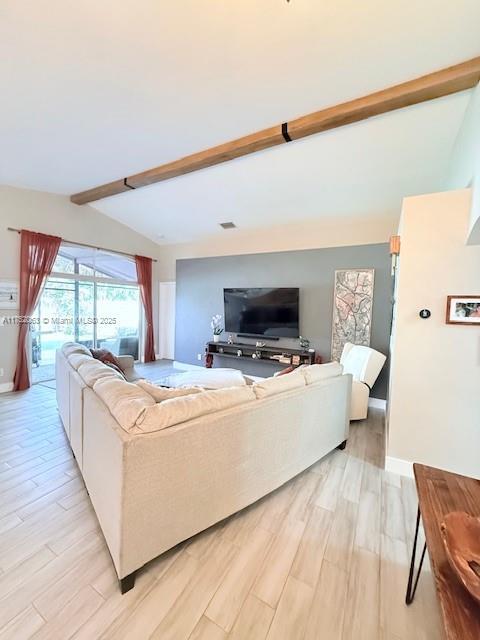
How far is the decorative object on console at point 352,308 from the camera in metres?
4.55

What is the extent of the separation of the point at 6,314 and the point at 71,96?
3530 millimetres

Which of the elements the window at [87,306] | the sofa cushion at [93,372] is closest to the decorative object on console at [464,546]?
the sofa cushion at [93,372]

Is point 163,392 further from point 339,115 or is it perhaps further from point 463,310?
point 339,115

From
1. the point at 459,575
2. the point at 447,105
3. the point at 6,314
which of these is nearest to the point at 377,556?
the point at 459,575

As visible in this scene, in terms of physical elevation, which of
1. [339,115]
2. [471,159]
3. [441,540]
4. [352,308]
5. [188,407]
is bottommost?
[441,540]

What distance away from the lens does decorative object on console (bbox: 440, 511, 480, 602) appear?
34.3 inches

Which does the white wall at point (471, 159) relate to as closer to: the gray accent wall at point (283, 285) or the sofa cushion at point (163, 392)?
the gray accent wall at point (283, 285)

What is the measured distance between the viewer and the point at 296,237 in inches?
206

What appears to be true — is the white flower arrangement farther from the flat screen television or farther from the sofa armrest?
the sofa armrest

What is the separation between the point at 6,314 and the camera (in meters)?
4.62

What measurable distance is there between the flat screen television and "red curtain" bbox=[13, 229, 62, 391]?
3.20 metres

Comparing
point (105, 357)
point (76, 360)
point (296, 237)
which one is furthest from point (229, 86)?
point (105, 357)

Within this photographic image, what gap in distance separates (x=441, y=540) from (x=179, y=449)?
1.19m

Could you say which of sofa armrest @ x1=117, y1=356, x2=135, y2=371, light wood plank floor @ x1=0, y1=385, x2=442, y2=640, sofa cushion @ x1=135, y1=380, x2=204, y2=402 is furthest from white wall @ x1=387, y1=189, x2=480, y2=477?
sofa armrest @ x1=117, y1=356, x2=135, y2=371
